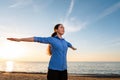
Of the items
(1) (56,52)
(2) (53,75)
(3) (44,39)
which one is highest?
(3) (44,39)

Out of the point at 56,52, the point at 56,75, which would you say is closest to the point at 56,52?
the point at 56,52

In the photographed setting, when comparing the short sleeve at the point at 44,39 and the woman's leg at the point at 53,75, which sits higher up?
the short sleeve at the point at 44,39

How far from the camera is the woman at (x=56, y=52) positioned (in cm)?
656

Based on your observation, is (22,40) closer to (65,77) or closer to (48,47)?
(48,47)

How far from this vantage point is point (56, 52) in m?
6.73

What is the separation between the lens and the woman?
6557 mm

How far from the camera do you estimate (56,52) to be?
22.1 ft

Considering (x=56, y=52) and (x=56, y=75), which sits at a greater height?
(x=56, y=52)

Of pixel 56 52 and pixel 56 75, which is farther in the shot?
pixel 56 52

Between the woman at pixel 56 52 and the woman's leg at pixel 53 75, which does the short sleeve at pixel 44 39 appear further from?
the woman's leg at pixel 53 75

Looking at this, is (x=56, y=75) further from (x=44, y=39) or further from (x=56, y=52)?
(x=44, y=39)

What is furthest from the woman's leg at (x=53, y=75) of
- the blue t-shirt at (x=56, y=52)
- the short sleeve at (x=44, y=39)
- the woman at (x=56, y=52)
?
the short sleeve at (x=44, y=39)

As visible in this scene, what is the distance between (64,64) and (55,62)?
252mm

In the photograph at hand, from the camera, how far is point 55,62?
21.8ft
